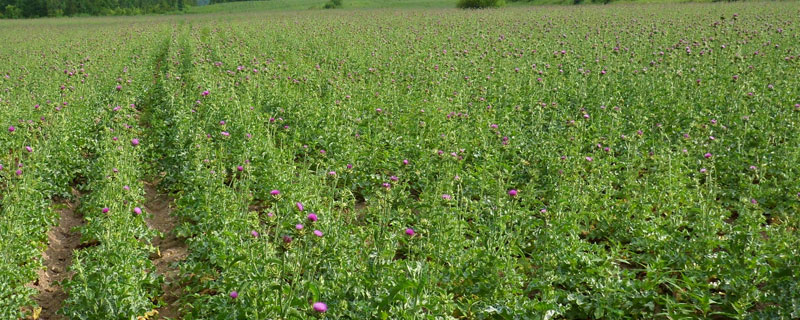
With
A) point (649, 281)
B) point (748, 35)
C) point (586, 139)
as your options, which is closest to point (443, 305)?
point (649, 281)

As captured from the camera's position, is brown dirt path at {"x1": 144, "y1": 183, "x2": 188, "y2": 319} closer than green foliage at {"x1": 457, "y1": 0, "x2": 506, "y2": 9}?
Yes

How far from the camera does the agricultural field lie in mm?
3697

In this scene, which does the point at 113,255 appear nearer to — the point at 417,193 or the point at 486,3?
the point at 417,193

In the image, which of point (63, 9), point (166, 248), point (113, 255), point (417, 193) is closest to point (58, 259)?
point (166, 248)

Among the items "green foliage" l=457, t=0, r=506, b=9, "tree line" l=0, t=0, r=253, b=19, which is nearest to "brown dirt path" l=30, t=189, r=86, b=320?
"green foliage" l=457, t=0, r=506, b=9

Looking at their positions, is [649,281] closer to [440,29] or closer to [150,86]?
[150,86]

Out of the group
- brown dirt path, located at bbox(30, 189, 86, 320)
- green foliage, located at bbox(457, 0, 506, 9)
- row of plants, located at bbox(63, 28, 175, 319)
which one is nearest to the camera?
row of plants, located at bbox(63, 28, 175, 319)

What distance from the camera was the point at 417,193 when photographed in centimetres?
632

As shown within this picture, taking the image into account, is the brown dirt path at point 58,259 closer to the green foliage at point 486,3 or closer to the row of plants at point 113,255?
the row of plants at point 113,255

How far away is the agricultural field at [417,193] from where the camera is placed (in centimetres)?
370

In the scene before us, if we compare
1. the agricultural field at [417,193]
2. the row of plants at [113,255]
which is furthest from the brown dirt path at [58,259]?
the row of plants at [113,255]

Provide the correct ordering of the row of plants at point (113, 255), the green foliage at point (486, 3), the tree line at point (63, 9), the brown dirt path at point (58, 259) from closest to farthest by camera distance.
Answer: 1. the row of plants at point (113, 255)
2. the brown dirt path at point (58, 259)
3. the green foliage at point (486, 3)
4. the tree line at point (63, 9)

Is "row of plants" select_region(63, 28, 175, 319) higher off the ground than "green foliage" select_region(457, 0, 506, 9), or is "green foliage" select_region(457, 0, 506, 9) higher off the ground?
"green foliage" select_region(457, 0, 506, 9)

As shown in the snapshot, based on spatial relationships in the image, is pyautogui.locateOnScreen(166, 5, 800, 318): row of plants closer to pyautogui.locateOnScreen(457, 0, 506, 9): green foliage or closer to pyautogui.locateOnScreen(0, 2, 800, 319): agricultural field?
pyautogui.locateOnScreen(0, 2, 800, 319): agricultural field
